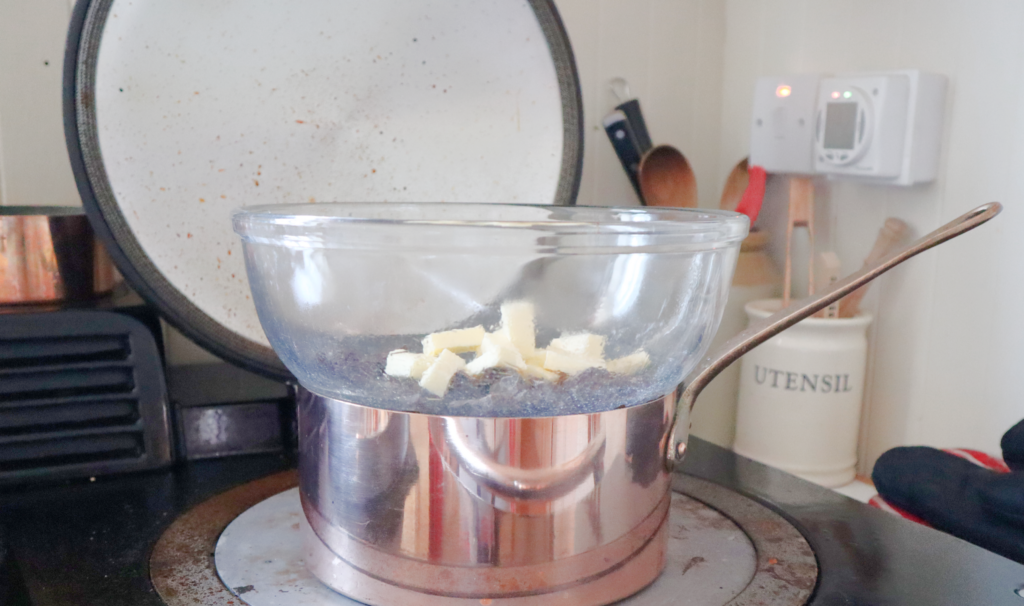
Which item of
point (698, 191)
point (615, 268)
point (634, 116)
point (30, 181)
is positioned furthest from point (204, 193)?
point (698, 191)

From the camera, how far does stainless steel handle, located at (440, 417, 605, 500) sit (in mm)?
388

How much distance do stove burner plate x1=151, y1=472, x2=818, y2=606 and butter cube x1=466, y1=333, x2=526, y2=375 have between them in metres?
0.14

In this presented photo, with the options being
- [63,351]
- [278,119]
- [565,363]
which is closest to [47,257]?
[63,351]

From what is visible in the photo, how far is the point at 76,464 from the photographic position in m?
0.57

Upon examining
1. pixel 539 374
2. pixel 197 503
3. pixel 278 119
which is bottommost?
pixel 197 503

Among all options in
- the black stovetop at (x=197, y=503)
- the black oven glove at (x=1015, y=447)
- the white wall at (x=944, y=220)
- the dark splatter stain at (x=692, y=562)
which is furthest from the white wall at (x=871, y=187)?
the dark splatter stain at (x=692, y=562)

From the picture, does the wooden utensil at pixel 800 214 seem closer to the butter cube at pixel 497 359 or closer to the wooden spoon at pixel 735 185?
the wooden spoon at pixel 735 185

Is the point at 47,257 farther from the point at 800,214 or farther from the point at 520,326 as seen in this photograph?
the point at 800,214

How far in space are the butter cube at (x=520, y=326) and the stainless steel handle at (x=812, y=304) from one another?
0.34 ft

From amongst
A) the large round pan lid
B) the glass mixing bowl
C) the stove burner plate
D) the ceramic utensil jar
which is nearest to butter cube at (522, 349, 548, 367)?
the glass mixing bowl

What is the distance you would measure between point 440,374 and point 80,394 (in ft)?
1.08

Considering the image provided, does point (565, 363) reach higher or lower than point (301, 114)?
lower

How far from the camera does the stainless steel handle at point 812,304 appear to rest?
45cm

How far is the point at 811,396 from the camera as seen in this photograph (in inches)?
30.7
